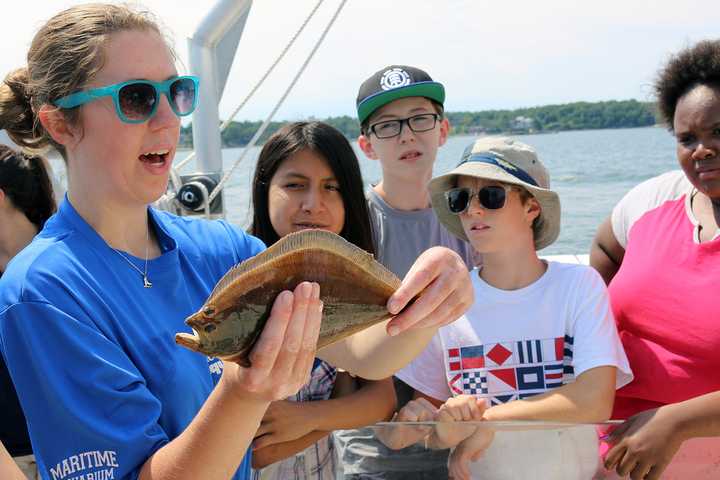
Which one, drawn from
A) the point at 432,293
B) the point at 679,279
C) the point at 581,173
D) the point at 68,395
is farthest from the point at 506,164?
the point at 581,173

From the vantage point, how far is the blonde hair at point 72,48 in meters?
1.86

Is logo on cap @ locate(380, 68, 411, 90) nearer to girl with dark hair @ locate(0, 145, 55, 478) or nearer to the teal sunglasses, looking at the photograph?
girl with dark hair @ locate(0, 145, 55, 478)

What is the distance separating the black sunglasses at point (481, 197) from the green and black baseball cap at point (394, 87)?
3.53 ft

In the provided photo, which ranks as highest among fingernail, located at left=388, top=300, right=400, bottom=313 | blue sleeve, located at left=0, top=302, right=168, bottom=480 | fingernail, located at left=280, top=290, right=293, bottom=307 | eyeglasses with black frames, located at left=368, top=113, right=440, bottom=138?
eyeglasses with black frames, located at left=368, top=113, right=440, bottom=138

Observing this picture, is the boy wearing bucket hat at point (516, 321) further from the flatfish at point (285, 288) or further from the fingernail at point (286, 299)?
the fingernail at point (286, 299)

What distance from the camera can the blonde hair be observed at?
6.11 feet

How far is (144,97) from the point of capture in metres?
1.87

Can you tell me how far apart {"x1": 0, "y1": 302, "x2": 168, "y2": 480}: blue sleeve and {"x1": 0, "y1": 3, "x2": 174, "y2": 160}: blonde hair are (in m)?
0.54

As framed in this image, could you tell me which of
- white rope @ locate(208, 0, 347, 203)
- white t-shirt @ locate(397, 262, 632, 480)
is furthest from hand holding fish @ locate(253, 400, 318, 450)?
white rope @ locate(208, 0, 347, 203)

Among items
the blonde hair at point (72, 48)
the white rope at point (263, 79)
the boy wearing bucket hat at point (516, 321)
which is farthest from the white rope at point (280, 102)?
the blonde hair at point (72, 48)

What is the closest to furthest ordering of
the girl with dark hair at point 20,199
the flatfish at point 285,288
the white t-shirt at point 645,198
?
the flatfish at point 285,288, the white t-shirt at point 645,198, the girl with dark hair at point 20,199

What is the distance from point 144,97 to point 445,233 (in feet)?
7.25

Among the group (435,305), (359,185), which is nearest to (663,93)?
(359,185)

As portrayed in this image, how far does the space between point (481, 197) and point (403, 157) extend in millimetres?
1002
